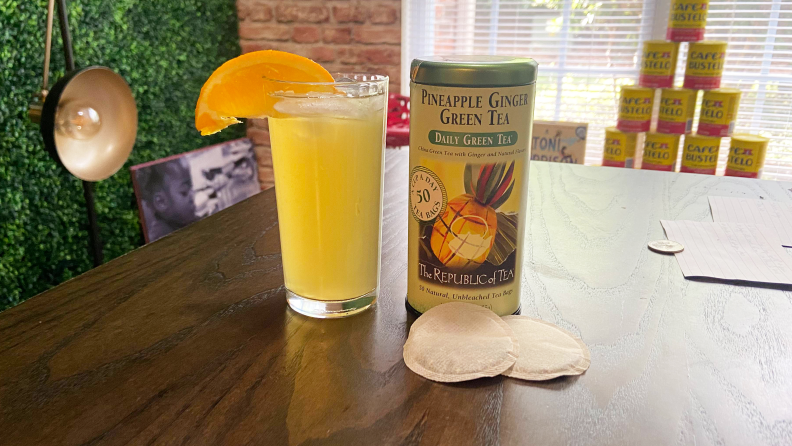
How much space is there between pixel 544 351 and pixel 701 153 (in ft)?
6.47

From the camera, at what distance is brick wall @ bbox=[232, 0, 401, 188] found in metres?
2.48

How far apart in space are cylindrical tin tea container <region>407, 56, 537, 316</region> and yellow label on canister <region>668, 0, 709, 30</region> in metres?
1.96

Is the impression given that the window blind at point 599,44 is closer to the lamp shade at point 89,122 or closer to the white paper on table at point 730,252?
the lamp shade at point 89,122

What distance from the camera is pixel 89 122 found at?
1244mm

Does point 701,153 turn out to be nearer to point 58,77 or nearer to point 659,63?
point 659,63

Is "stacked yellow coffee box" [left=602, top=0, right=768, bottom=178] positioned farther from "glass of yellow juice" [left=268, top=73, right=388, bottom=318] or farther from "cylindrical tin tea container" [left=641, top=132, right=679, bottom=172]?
"glass of yellow juice" [left=268, top=73, right=388, bottom=318]

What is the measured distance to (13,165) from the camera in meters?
1.51

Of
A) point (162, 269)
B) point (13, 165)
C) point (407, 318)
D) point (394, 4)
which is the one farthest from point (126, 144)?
point (394, 4)

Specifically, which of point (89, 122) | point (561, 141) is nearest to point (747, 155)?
point (561, 141)

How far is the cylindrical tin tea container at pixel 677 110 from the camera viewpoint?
210cm

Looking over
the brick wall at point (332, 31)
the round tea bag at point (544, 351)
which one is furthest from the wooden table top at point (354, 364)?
the brick wall at point (332, 31)

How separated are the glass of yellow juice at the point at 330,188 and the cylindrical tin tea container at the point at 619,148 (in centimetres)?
190

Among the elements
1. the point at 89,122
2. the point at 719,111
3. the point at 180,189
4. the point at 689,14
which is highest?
the point at 689,14

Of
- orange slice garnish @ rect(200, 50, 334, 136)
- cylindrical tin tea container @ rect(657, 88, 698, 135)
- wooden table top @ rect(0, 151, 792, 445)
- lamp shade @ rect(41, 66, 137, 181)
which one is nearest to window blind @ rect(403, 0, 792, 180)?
cylindrical tin tea container @ rect(657, 88, 698, 135)
